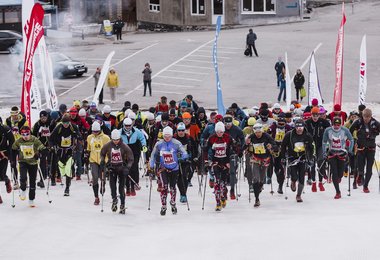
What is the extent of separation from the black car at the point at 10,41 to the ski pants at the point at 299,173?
104 feet

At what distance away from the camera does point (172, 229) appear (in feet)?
51.0

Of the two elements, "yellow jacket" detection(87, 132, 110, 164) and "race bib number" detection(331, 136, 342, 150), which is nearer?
"yellow jacket" detection(87, 132, 110, 164)

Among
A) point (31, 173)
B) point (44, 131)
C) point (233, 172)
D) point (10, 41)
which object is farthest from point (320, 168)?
point (10, 41)

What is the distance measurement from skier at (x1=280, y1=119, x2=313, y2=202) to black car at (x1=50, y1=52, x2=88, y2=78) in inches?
914

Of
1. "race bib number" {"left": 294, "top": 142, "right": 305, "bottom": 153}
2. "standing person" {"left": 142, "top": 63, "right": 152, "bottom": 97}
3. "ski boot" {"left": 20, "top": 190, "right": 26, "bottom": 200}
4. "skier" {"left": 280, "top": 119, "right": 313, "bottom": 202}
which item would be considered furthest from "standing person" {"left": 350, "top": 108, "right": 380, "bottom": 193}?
"standing person" {"left": 142, "top": 63, "right": 152, "bottom": 97}

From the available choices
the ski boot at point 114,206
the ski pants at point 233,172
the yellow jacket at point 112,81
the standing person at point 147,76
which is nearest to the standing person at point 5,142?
the ski boot at point 114,206

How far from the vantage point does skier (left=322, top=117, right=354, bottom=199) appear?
18.1 meters

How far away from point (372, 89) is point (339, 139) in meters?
19.1

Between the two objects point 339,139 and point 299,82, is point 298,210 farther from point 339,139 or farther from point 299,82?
point 299,82

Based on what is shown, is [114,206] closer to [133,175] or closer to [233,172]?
[133,175]

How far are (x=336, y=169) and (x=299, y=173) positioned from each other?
0.75 metres

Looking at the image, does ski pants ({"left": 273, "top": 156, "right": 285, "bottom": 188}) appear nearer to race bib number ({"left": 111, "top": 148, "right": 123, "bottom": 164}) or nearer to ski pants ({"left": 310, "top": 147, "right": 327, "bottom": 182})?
ski pants ({"left": 310, "top": 147, "right": 327, "bottom": 182})

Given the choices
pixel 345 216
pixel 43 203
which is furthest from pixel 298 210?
pixel 43 203

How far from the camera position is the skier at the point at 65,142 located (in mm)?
18844
